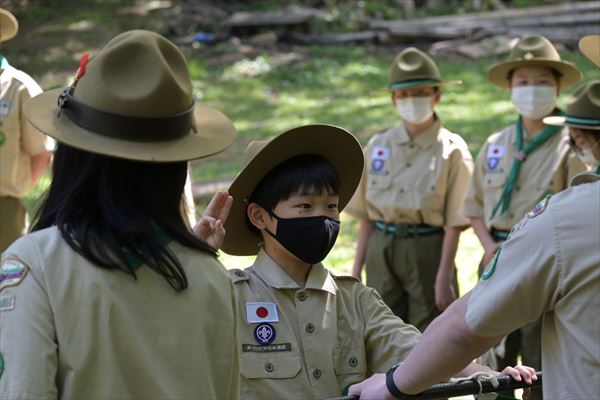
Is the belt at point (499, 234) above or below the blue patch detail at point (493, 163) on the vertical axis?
below

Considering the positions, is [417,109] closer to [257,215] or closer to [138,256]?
[257,215]

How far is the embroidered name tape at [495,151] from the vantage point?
6.18 meters

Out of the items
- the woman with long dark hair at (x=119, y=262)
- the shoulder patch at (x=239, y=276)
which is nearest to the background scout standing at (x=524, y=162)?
the shoulder patch at (x=239, y=276)

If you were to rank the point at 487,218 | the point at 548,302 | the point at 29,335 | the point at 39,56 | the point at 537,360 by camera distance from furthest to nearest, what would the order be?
the point at 39,56, the point at 487,218, the point at 537,360, the point at 548,302, the point at 29,335

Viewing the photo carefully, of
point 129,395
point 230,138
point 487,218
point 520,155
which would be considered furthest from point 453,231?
point 129,395

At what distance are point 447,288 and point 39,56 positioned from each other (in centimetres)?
1284

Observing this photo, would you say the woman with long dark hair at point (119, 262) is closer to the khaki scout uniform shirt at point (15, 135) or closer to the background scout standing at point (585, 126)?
the background scout standing at point (585, 126)

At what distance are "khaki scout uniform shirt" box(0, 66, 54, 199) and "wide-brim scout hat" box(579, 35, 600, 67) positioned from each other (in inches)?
149

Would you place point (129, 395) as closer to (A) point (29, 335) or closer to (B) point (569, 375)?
(A) point (29, 335)

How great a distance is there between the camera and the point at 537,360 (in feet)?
18.8

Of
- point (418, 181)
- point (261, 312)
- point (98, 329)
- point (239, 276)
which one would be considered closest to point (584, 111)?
point (418, 181)

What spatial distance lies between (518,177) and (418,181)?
646 mm

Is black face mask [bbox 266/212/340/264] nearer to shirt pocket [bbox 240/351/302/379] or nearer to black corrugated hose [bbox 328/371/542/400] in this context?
shirt pocket [bbox 240/351/302/379]

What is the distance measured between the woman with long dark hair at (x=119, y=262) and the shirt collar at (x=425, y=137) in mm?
4088
